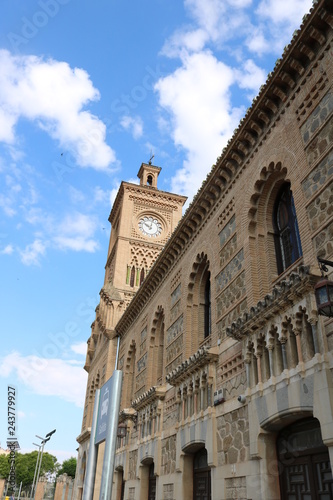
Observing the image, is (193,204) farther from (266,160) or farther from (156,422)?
(156,422)

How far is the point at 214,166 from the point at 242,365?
4.72 m

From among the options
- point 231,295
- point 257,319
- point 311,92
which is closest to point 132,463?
point 231,295

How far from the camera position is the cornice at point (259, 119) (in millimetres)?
6973

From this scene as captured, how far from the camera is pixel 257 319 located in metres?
6.96

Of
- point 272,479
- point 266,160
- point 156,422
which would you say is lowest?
point 272,479

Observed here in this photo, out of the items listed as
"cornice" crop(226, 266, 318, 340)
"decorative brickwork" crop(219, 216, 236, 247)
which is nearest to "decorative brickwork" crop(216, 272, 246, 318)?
"cornice" crop(226, 266, 318, 340)

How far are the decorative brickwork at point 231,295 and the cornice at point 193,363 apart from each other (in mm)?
823

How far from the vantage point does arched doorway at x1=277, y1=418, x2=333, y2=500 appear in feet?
18.2

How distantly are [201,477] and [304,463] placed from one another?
363 cm

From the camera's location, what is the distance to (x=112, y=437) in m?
10.9

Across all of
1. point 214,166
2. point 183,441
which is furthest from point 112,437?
point 214,166

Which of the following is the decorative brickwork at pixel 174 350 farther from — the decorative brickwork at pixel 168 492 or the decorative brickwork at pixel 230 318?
the decorative brickwork at pixel 168 492

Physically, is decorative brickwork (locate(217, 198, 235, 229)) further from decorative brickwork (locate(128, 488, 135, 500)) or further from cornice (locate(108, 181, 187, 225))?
cornice (locate(108, 181, 187, 225))

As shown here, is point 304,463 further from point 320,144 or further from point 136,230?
point 136,230
